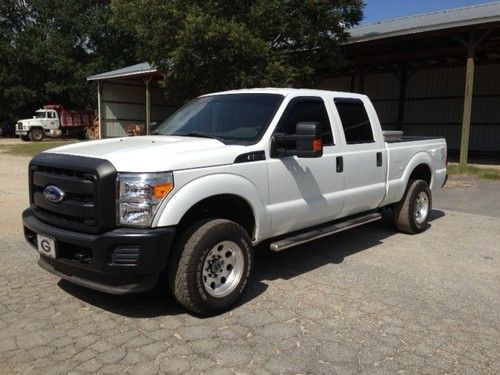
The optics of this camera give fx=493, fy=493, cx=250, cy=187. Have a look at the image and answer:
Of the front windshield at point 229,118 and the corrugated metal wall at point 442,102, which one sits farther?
the corrugated metal wall at point 442,102

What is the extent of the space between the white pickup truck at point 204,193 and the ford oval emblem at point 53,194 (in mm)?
11

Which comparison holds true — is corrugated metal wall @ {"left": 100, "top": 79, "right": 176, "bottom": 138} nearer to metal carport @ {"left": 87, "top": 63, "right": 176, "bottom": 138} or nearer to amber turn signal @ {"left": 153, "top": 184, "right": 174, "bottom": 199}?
Answer: metal carport @ {"left": 87, "top": 63, "right": 176, "bottom": 138}

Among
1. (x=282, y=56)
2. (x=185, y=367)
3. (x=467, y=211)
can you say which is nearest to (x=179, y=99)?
(x=282, y=56)

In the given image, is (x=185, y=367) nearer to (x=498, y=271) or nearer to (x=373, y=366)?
(x=373, y=366)

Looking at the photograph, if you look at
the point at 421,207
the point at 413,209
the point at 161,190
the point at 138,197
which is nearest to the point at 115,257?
the point at 138,197

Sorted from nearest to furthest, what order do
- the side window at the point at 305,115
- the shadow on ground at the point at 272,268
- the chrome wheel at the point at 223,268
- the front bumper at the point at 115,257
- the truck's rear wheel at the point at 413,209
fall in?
the front bumper at the point at 115,257 → the chrome wheel at the point at 223,268 → the shadow on ground at the point at 272,268 → the side window at the point at 305,115 → the truck's rear wheel at the point at 413,209

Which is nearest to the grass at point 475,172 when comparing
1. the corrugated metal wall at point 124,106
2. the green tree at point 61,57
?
the corrugated metal wall at point 124,106

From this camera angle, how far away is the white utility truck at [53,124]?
34.0 metres

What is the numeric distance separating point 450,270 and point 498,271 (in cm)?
54

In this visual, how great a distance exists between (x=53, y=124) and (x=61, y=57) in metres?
7.58

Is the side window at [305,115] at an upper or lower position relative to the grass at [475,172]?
upper

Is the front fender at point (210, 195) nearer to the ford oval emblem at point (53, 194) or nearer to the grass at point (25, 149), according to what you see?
the ford oval emblem at point (53, 194)

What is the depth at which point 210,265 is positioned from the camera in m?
4.24

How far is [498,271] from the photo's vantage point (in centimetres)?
554
